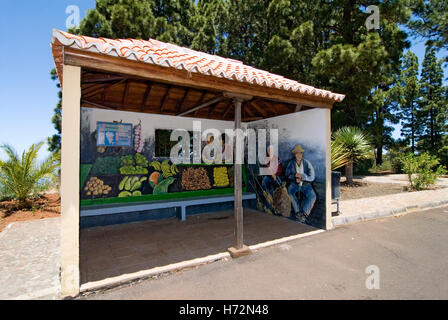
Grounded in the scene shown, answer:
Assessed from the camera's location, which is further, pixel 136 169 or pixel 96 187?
pixel 136 169

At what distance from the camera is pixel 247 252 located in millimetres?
4016

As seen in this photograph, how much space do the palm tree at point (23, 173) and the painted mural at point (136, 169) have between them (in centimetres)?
260

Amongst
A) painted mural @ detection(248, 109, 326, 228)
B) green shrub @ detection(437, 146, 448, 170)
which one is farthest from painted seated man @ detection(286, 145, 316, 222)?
green shrub @ detection(437, 146, 448, 170)

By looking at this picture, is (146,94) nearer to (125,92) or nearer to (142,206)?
(125,92)

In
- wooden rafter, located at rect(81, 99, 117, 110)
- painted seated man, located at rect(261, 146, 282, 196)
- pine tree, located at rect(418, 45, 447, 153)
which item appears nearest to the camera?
wooden rafter, located at rect(81, 99, 117, 110)

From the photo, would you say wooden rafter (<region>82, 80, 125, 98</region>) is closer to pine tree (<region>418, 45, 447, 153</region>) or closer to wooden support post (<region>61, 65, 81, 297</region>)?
wooden support post (<region>61, 65, 81, 297</region>)

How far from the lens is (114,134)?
5.86 metres

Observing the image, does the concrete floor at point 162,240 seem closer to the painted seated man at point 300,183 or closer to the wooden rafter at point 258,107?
the painted seated man at point 300,183

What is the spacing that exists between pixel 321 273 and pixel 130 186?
15.0 ft

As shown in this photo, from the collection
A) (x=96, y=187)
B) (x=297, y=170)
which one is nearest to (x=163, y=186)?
(x=96, y=187)

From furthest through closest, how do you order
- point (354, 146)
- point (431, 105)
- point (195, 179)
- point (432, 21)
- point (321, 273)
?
point (431, 105) → point (432, 21) → point (354, 146) → point (195, 179) → point (321, 273)

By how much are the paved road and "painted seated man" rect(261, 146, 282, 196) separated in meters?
1.93

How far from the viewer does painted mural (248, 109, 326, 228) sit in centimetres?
527

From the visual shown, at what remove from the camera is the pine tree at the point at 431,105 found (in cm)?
2345
